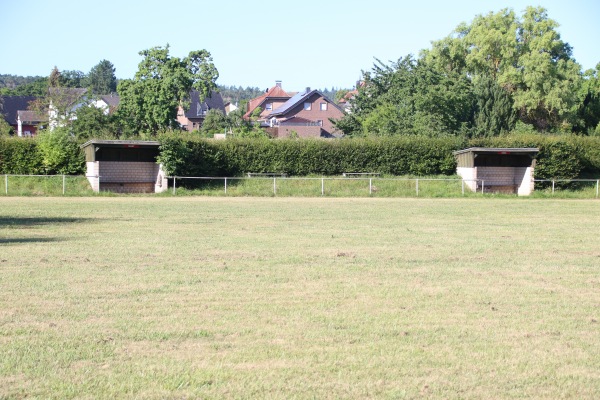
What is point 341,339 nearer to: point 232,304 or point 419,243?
point 232,304

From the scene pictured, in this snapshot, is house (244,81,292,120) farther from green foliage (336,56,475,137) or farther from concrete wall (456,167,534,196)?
concrete wall (456,167,534,196)

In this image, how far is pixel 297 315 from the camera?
864 centimetres

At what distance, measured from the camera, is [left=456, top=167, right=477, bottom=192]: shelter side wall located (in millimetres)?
41522

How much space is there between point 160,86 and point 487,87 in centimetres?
2674

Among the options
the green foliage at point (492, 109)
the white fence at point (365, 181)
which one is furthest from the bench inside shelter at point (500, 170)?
the green foliage at point (492, 109)

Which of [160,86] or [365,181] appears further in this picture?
[160,86]

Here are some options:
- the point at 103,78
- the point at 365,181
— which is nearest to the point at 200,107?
the point at 365,181

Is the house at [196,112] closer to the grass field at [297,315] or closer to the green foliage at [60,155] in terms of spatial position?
the green foliage at [60,155]

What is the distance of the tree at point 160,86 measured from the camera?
5847 centimetres

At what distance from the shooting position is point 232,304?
364 inches

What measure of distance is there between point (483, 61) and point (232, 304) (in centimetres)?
6210

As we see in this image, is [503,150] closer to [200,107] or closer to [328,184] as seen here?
[328,184]

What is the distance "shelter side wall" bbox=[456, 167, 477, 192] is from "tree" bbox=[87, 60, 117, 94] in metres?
143

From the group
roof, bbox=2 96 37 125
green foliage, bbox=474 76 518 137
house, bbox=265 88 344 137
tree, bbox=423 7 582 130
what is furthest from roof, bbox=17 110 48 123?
green foliage, bbox=474 76 518 137
